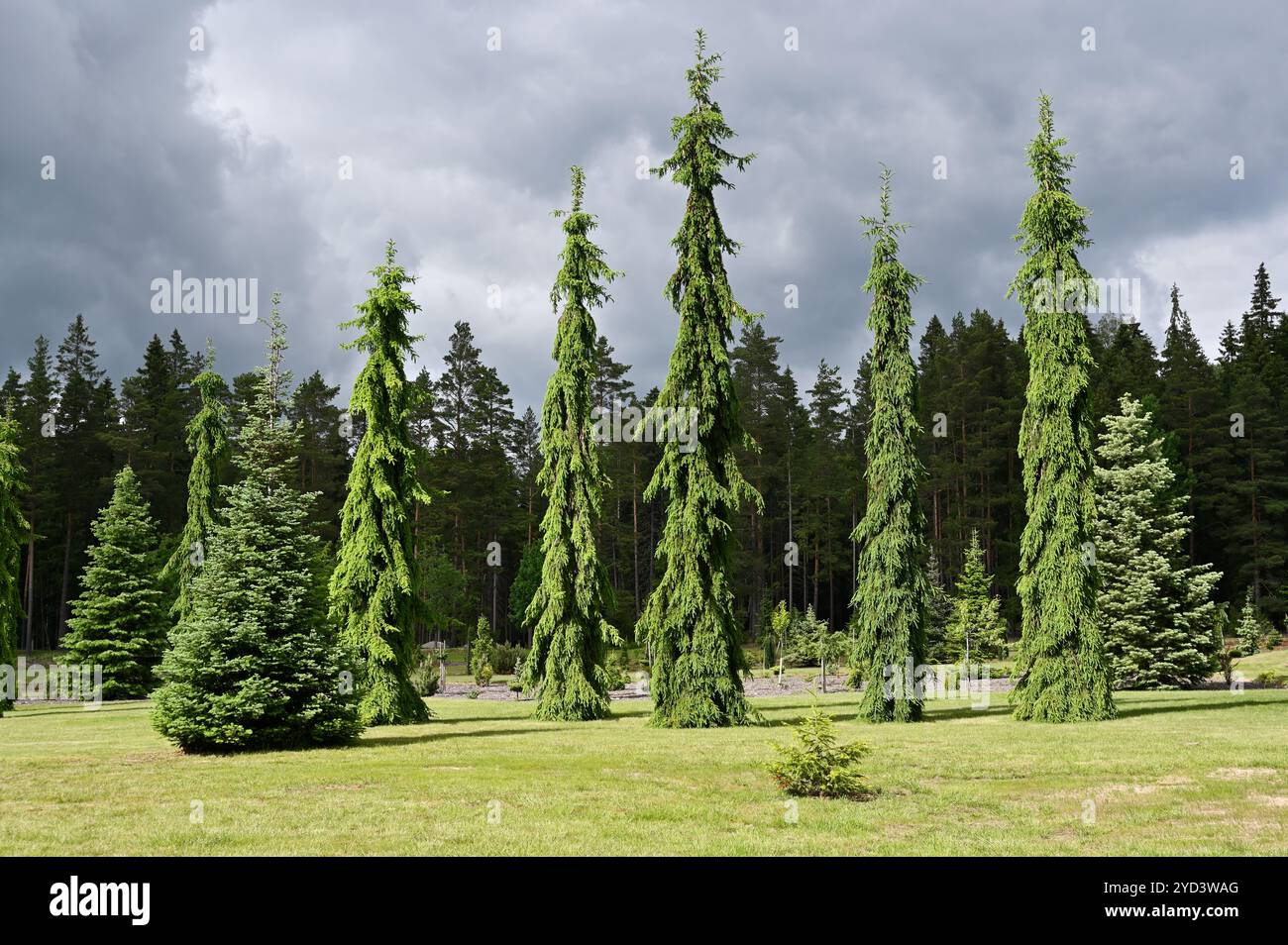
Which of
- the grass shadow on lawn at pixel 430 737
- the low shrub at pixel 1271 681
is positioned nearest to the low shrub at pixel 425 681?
the grass shadow on lawn at pixel 430 737

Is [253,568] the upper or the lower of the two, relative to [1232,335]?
lower

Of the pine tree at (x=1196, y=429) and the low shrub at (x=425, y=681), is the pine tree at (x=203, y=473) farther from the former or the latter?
the pine tree at (x=1196, y=429)

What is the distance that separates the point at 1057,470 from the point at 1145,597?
41.5 feet

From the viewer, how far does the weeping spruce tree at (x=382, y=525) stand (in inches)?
885

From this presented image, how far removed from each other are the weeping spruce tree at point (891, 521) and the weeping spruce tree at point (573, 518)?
709 cm

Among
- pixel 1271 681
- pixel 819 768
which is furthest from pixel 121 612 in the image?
pixel 1271 681

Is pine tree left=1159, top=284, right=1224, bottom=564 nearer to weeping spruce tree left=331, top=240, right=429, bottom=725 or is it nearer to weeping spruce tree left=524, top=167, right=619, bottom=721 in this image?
weeping spruce tree left=524, top=167, right=619, bottom=721

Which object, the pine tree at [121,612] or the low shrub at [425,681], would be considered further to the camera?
the pine tree at [121,612]

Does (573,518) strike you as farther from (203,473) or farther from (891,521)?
(203,473)

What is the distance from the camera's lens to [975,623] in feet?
144
